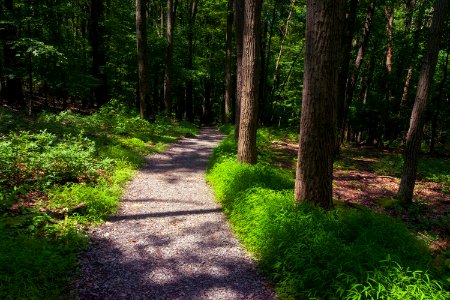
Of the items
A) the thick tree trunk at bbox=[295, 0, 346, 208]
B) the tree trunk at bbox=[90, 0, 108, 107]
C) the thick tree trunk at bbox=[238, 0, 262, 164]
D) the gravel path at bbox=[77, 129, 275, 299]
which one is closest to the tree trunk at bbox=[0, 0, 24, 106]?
the tree trunk at bbox=[90, 0, 108, 107]

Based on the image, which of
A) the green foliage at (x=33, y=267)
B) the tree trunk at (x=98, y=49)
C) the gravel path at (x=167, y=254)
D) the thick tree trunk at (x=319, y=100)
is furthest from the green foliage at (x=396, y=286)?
the tree trunk at (x=98, y=49)

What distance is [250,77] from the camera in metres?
9.16

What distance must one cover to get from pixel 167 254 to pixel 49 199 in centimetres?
298

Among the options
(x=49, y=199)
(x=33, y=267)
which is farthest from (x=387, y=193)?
(x=33, y=267)

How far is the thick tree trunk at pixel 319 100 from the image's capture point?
5.34 metres

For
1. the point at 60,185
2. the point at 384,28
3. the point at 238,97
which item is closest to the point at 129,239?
the point at 60,185

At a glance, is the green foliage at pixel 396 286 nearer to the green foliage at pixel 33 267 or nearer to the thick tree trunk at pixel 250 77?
the green foliage at pixel 33 267

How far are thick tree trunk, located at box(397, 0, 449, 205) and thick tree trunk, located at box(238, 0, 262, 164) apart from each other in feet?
14.8

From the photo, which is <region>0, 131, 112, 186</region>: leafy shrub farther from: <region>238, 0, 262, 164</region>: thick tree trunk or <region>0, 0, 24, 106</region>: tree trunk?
<region>0, 0, 24, 106</region>: tree trunk

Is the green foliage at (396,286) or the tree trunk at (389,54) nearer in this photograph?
the green foliage at (396,286)

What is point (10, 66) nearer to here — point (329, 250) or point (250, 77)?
point (250, 77)

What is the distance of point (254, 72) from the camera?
913cm

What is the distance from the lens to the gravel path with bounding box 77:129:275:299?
14.7ft

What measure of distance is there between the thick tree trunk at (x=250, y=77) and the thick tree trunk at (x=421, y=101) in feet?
14.8
